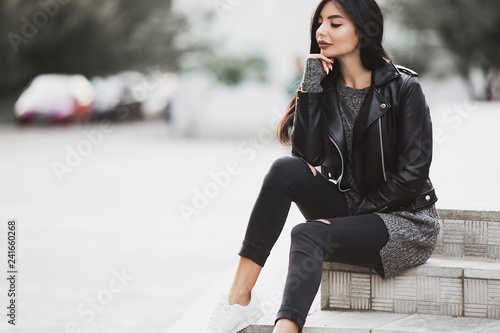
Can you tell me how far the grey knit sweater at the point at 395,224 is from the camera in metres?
2.98

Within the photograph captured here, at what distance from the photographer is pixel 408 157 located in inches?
119

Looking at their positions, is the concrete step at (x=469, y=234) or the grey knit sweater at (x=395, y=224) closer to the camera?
the grey knit sweater at (x=395, y=224)

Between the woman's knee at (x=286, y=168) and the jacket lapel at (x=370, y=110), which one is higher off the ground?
the jacket lapel at (x=370, y=110)

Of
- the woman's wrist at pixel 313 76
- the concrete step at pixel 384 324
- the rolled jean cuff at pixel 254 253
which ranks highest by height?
the woman's wrist at pixel 313 76

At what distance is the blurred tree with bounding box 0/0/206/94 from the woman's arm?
17.9 meters

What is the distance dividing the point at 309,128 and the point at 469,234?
0.87 m

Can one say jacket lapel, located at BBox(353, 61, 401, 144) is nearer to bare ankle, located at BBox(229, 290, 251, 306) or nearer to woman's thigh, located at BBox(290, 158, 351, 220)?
woman's thigh, located at BBox(290, 158, 351, 220)

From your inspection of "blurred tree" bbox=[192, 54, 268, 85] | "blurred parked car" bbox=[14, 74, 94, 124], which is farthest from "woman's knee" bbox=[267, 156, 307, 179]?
"blurred parked car" bbox=[14, 74, 94, 124]

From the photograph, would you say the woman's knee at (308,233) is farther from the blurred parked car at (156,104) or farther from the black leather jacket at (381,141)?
the blurred parked car at (156,104)

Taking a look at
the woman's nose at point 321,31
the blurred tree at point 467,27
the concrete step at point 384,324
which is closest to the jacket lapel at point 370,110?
the woman's nose at point 321,31

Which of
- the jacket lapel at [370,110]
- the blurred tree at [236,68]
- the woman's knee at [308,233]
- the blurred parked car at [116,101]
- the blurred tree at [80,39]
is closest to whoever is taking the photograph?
the woman's knee at [308,233]

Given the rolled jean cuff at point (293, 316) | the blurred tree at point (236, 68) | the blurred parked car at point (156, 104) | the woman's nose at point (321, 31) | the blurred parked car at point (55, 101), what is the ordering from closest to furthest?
the rolled jean cuff at point (293, 316) < the woman's nose at point (321, 31) < the blurred tree at point (236, 68) < the blurred parked car at point (55, 101) < the blurred parked car at point (156, 104)

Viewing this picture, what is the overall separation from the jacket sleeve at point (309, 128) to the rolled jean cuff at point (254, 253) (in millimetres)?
494

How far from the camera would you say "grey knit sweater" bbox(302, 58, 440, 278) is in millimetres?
2984
